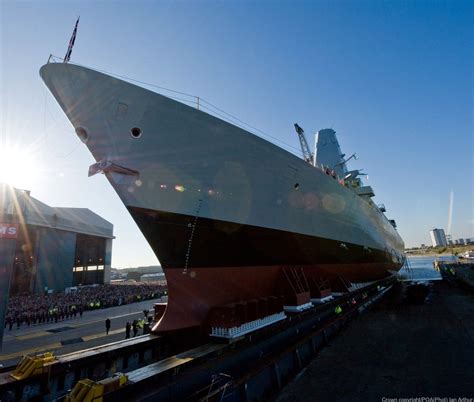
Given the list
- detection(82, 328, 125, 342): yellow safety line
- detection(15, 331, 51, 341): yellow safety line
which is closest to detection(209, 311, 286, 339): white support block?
detection(82, 328, 125, 342): yellow safety line

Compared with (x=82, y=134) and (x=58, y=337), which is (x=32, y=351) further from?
(x=82, y=134)

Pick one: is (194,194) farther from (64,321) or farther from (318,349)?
(64,321)

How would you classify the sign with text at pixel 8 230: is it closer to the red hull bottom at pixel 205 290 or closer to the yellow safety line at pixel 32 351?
the red hull bottom at pixel 205 290

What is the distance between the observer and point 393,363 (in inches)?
303

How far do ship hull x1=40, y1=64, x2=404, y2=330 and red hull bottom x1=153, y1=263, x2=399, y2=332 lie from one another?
28 mm

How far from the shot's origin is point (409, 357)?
8.15m

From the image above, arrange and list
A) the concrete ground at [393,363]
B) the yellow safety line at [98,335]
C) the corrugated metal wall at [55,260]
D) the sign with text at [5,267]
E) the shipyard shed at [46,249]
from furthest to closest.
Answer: the corrugated metal wall at [55,260]
the shipyard shed at [46,249]
the yellow safety line at [98,335]
the sign with text at [5,267]
the concrete ground at [393,363]

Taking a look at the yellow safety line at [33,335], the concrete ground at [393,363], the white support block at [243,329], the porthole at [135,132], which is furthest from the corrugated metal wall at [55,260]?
the concrete ground at [393,363]

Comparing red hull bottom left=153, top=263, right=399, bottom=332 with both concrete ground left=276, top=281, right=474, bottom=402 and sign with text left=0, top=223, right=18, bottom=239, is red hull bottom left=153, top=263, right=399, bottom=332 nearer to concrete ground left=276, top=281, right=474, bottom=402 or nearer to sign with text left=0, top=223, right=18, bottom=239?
concrete ground left=276, top=281, right=474, bottom=402

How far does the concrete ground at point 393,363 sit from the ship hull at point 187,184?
2.94 metres

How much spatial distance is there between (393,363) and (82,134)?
35.8 feet

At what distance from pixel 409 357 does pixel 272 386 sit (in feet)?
15.0

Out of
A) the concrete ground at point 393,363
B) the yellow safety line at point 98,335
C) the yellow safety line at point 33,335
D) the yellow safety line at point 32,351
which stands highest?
the concrete ground at point 393,363

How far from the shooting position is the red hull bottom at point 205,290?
7.70 m
